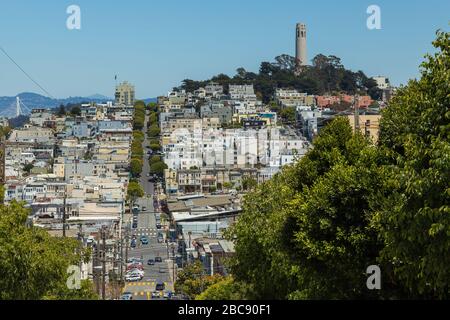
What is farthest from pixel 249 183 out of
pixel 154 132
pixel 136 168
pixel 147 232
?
pixel 154 132

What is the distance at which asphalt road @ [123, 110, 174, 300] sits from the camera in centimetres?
3951

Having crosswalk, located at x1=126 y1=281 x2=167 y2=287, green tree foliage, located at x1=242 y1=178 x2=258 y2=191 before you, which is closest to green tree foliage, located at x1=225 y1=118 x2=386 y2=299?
green tree foliage, located at x1=242 y1=178 x2=258 y2=191

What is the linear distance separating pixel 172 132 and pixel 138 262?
40052 millimetres

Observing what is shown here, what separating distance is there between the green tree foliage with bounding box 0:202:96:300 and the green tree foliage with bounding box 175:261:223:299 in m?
14.2

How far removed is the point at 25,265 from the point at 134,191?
191 feet

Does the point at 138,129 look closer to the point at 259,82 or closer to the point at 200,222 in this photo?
the point at 259,82

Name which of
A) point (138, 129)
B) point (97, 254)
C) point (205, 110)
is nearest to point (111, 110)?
point (138, 129)

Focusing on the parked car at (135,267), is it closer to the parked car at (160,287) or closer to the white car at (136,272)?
the white car at (136,272)

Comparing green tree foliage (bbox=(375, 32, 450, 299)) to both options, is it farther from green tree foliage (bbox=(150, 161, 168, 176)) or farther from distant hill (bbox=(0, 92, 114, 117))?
distant hill (bbox=(0, 92, 114, 117))

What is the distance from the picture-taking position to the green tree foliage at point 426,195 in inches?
322

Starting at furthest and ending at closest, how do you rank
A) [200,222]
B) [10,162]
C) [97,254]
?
[10,162] → [200,222] → [97,254]

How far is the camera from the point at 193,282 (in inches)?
1185

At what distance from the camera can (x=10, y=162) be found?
76438 mm

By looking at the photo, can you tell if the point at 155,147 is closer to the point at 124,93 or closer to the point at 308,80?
the point at 308,80
